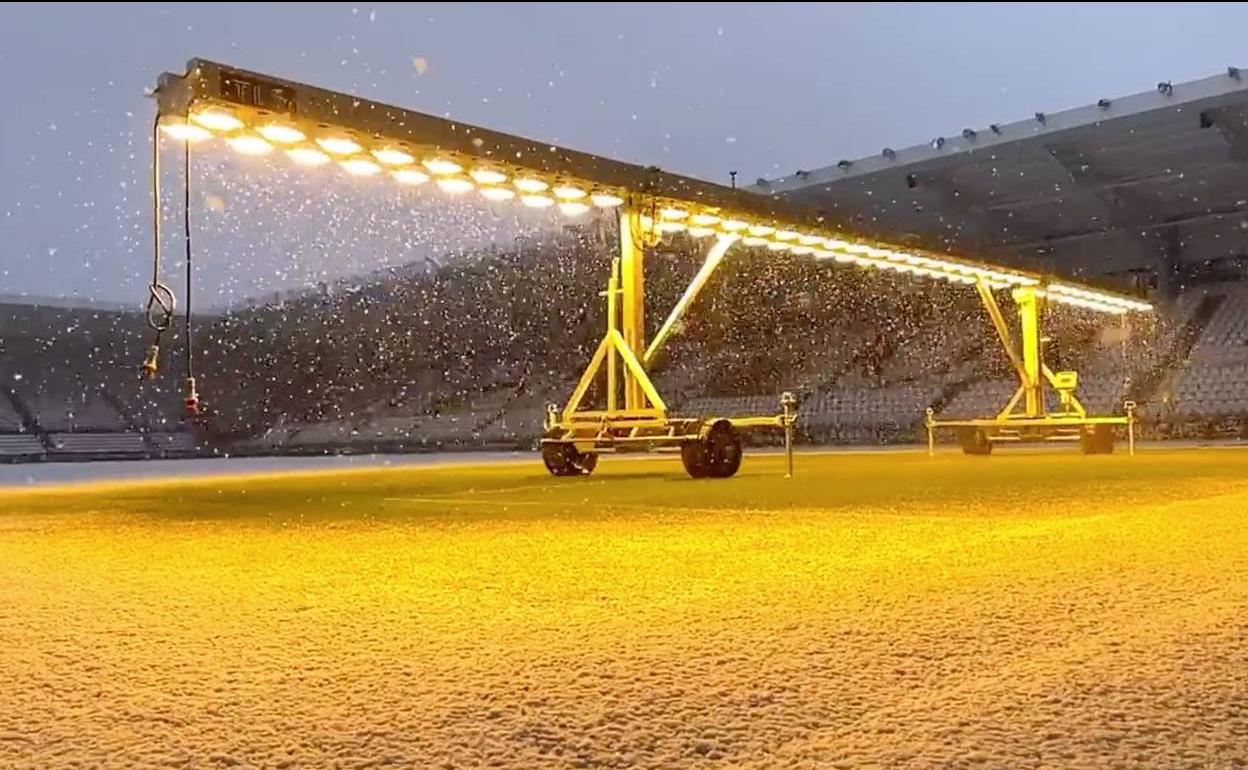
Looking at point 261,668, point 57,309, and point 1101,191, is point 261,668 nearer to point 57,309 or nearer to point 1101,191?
point 1101,191

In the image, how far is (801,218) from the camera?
13055 mm

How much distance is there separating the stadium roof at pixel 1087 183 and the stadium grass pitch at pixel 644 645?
53.8ft

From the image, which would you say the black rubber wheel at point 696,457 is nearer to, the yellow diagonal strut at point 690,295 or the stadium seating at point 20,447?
the yellow diagonal strut at point 690,295

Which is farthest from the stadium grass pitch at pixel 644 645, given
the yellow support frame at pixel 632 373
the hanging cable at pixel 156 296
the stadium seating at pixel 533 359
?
the stadium seating at pixel 533 359

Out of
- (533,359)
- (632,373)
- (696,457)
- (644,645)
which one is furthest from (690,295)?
(533,359)

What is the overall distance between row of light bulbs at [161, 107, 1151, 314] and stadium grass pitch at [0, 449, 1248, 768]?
3.26 meters

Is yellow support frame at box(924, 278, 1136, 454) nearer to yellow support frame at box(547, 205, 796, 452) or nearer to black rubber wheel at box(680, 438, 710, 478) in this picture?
yellow support frame at box(547, 205, 796, 452)

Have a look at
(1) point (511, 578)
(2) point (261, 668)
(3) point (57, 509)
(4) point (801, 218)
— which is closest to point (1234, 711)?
(2) point (261, 668)

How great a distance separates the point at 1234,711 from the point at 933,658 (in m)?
0.71

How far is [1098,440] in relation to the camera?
1733 cm

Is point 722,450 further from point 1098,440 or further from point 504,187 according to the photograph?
point 1098,440

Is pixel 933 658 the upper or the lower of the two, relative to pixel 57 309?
lower

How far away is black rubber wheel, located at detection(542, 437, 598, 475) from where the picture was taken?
1298 centimetres

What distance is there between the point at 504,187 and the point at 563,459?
3.75 m
